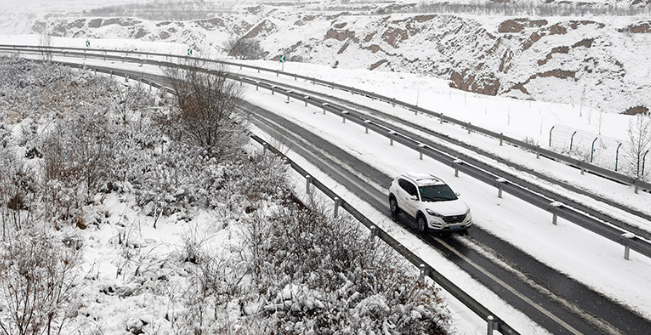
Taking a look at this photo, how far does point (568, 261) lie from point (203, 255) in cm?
1047

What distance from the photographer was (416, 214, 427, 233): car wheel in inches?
560

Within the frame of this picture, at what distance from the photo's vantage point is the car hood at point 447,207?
46.1ft

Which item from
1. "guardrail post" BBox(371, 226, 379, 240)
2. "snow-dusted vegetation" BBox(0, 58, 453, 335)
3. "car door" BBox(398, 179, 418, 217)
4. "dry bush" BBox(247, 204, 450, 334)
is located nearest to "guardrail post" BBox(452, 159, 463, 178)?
"car door" BBox(398, 179, 418, 217)

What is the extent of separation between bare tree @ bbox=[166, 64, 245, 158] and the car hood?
30.3ft

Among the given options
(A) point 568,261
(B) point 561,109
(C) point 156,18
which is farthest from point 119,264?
(C) point 156,18

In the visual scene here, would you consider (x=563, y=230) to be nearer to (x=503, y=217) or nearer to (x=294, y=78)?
(x=503, y=217)

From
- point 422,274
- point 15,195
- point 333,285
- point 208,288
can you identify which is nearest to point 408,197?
point 422,274

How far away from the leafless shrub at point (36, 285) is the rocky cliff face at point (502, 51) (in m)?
35.5

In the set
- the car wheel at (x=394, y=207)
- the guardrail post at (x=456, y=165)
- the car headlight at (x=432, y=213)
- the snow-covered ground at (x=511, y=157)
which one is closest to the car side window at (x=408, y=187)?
the car wheel at (x=394, y=207)

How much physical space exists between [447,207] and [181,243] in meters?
8.39

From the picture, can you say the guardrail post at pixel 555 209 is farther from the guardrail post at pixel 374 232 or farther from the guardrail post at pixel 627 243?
the guardrail post at pixel 374 232

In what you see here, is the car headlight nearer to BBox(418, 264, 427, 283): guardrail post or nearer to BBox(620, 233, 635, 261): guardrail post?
BBox(418, 264, 427, 283): guardrail post

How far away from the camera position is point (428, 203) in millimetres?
14484

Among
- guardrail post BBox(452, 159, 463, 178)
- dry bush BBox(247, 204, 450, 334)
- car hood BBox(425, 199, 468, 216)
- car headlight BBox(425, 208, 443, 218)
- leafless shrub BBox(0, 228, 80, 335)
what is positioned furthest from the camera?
guardrail post BBox(452, 159, 463, 178)
